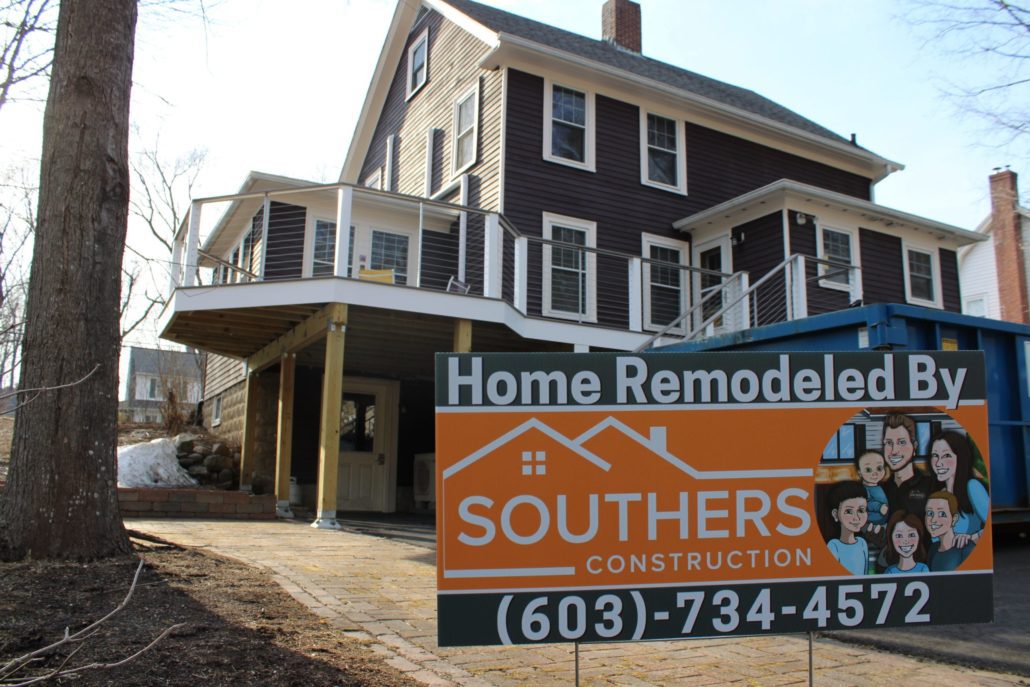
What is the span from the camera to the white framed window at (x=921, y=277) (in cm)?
1669

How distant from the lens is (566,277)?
14375 mm

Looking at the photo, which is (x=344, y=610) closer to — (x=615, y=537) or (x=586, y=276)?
(x=615, y=537)

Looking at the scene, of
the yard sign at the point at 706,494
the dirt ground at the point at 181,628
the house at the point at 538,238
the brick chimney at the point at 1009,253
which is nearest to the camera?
the yard sign at the point at 706,494

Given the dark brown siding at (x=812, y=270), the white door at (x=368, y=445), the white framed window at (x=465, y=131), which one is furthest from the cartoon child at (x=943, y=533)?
the white door at (x=368, y=445)

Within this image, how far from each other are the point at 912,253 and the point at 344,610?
50.5 ft

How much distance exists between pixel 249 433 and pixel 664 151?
948 cm

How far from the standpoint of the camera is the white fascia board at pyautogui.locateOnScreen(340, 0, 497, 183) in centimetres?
1734

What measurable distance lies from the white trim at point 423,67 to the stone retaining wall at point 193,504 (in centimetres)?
1025

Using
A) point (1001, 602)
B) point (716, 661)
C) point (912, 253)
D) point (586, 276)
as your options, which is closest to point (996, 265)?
→ point (912, 253)

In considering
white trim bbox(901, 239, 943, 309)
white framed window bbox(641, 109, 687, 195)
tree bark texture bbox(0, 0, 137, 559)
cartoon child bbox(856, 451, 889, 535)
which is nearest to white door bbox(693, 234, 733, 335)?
white framed window bbox(641, 109, 687, 195)

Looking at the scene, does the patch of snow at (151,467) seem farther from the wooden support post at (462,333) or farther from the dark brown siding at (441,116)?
the dark brown siding at (441,116)

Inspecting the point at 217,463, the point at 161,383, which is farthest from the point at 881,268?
the point at 161,383

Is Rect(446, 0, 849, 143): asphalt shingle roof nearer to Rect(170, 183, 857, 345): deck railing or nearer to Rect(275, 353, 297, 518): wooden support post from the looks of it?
Rect(170, 183, 857, 345): deck railing

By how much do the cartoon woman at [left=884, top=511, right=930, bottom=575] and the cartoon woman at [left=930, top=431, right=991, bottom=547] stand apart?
0.17m
